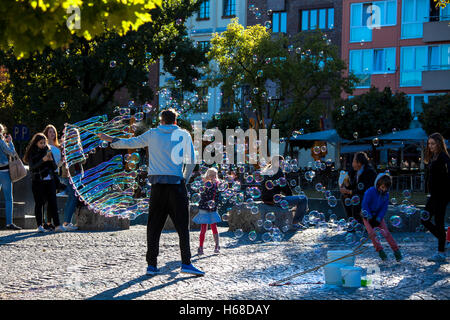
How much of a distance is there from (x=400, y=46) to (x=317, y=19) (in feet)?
20.5

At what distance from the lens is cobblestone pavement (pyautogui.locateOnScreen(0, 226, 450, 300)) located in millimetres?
5527

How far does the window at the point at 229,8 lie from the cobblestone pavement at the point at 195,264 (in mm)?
36271

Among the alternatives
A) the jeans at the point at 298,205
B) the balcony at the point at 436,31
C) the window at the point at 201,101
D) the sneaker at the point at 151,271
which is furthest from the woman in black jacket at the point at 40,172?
the balcony at the point at 436,31

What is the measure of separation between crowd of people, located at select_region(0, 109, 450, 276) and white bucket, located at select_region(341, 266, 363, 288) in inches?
56.4

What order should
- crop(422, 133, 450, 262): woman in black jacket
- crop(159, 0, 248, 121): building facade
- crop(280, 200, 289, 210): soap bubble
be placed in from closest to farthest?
crop(422, 133, 450, 262): woman in black jacket, crop(280, 200, 289, 210): soap bubble, crop(159, 0, 248, 121): building facade

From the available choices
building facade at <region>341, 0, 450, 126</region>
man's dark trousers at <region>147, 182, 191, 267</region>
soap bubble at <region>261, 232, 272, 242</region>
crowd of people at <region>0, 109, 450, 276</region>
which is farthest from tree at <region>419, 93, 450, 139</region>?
man's dark trousers at <region>147, 182, 191, 267</region>

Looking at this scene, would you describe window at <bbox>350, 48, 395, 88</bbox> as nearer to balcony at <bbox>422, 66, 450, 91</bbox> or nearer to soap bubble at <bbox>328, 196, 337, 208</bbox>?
balcony at <bbox>422, 66, 450, 91</bbox>

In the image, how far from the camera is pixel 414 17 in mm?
36500

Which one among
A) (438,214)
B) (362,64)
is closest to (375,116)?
(362,64)

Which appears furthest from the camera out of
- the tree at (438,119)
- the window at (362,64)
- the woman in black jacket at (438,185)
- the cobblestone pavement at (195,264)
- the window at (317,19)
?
the window at (317,19)

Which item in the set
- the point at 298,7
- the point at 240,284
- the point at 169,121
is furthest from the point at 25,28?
the point at 298,7

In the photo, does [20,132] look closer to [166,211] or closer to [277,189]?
[277,189]

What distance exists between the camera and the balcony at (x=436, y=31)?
35.0 m

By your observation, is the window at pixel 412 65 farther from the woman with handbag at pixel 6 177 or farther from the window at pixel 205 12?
the woman with handbag at pixel 6 177
